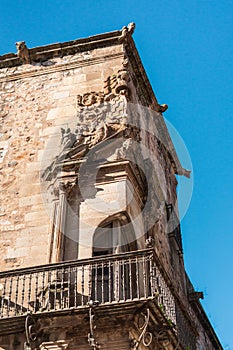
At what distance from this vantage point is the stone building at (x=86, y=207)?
786 cm

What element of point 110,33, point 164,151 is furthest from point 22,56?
point 164,151

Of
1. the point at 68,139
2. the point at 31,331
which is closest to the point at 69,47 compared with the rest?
the point at 68,139

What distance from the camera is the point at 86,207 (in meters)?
9.41

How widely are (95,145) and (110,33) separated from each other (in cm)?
298

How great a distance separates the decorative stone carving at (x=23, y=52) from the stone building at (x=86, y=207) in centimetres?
4

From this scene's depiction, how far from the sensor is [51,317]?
7.76m

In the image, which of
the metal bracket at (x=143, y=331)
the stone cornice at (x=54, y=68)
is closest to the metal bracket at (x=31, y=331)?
the metal bracket at (x=143, y=331)

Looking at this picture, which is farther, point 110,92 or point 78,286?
point 110,92

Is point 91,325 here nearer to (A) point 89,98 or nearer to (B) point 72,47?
(A) point 89,98

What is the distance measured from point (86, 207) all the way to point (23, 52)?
4.27m

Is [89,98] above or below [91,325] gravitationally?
above

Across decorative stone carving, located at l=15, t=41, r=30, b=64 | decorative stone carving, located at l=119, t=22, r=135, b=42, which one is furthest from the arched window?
decorative stone carving, located at l=15, t=41, r=30, b=64

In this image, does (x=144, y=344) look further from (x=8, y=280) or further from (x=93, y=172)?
(x=93, y=172)

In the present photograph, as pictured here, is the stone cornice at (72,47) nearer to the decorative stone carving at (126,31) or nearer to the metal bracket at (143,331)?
the decorative stone carving at (126,31)
